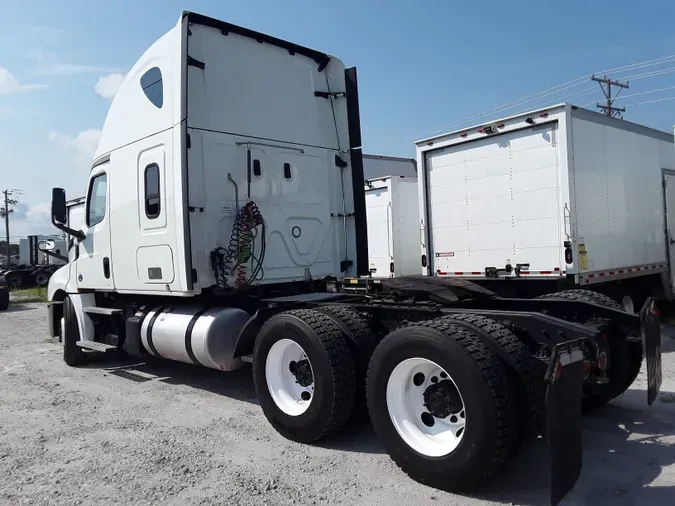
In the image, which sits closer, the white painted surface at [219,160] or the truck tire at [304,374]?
the truck tire at [304,374]

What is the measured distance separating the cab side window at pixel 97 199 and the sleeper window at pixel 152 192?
1.19 metres

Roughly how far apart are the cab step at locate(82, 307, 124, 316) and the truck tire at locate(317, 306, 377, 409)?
3.96 meters

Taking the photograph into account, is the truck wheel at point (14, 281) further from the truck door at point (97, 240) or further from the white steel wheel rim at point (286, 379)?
the white steel wheel rim at point (286, 379)

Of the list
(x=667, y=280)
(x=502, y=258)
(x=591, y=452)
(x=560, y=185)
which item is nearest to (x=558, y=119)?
(x=560, y=185)

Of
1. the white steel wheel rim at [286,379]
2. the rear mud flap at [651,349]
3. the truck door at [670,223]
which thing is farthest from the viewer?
the truck door at [670,223]

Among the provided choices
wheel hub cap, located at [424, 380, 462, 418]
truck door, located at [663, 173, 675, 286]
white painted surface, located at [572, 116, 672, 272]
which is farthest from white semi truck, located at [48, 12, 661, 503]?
truck door, located at [663, 173, 675, 286]

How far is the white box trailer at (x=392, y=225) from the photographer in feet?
40.3

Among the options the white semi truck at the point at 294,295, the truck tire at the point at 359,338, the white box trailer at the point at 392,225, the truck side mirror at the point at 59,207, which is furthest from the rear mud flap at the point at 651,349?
the white box trailer at the point at 392,225

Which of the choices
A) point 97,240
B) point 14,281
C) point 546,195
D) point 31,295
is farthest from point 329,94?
point 14,281

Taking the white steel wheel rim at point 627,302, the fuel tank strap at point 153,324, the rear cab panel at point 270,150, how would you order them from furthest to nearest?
the white steel wheel rim at point 627,302 → the fuel tank strap at point 153,324 → the rear cab panel at point 270,150

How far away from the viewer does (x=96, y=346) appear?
7.54 m

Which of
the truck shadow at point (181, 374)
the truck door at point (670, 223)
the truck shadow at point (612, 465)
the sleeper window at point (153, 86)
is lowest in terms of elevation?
the truck shadow at point (612, 465)

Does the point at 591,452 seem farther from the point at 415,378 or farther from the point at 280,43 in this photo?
the point at 280,43

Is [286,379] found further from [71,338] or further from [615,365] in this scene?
[71,338]
